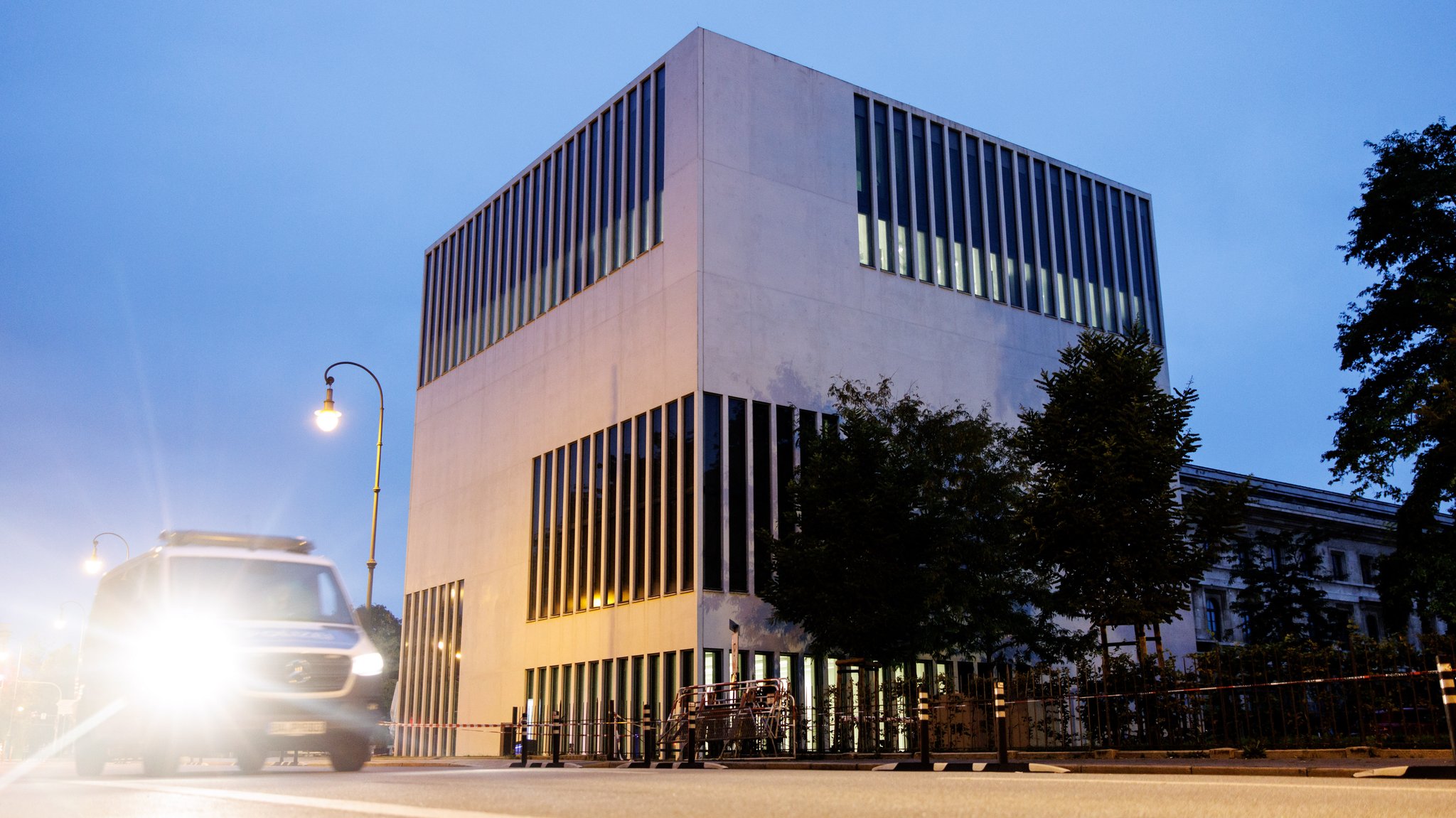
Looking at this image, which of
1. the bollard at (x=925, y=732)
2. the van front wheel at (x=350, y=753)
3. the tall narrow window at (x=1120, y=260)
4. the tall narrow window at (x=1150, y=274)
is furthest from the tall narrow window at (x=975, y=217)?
the van front wheel at (x=350, y=753)

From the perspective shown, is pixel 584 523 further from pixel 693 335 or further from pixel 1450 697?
pixel 1450 697

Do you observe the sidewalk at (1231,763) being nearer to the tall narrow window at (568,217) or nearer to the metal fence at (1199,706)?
the metal fence at (1199,706)

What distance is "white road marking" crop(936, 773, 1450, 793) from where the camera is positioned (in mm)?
10422

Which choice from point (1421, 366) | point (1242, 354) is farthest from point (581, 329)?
point (1242, 354)

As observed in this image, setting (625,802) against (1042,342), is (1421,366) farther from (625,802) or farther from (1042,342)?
(625,802)

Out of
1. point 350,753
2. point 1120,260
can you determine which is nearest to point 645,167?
point 1120,260

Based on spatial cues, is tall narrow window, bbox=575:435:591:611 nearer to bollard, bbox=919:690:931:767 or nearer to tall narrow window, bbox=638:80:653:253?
tall narrow window, bbox=638:80:653:253

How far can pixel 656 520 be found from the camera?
39.6 m

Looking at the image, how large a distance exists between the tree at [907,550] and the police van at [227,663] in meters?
19.0

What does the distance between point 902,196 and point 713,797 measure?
126 ft

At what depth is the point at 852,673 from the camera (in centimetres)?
3753

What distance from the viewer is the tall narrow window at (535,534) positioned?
45688mm

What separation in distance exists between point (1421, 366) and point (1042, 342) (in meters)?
16.4

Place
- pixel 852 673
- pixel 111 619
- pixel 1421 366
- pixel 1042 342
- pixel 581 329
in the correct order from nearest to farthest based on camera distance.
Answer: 1. pixel 111 619
2. pixel 1421 366
3. pixel 852 673
4. pixel 581 329
5. pixel 1042 342
